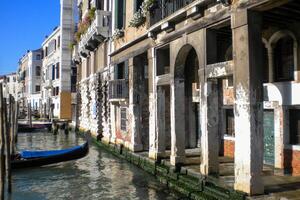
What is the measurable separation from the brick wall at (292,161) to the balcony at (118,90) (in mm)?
7289

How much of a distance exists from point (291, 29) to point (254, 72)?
2.34 metres

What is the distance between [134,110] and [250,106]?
286 inches

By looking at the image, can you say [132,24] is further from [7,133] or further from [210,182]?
[210,182]

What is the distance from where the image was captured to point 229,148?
463 inches

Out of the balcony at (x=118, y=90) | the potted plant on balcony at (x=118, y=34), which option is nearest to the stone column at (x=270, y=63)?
the balcony at (x=118, y=90)

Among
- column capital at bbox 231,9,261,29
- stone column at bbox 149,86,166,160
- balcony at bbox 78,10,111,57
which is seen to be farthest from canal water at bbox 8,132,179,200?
balcony at bbox 78,10,111,57

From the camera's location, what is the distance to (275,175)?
8.78 metres

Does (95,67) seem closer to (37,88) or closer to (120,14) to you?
(120,14)

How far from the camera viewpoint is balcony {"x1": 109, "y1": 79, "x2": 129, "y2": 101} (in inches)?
606

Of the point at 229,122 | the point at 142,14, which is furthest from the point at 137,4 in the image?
the point at 229,122

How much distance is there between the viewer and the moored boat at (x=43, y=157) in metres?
13.4

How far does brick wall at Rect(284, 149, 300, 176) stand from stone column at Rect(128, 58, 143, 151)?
19.5 ft

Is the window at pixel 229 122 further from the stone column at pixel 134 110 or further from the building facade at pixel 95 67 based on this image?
the building facade at pixel 95 67

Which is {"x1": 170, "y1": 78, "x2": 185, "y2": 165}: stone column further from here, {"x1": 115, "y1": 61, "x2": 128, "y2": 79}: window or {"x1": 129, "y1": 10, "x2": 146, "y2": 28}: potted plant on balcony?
{"x1": 115, "y1": 61, "x2": 128, "y2": 79}: window
